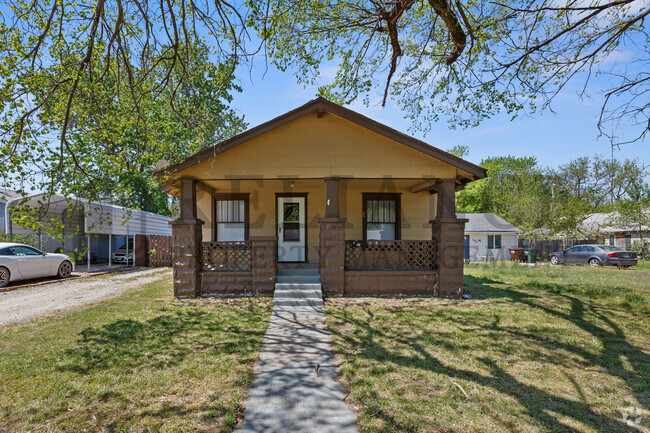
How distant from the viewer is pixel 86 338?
16.5ft

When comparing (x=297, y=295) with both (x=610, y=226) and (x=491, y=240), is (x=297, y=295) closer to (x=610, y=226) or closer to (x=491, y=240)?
(x=491, y=240)

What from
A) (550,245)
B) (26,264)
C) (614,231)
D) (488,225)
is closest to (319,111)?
(26,264)

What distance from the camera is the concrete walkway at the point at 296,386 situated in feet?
9.19

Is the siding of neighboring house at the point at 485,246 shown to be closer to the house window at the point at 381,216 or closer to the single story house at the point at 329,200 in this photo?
the house window at the point at 381,216

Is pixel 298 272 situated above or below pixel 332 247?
below

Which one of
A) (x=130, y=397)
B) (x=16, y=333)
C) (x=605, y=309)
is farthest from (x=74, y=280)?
(x=605, y=309)

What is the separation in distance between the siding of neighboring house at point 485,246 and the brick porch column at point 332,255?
1922cm

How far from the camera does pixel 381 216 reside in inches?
422

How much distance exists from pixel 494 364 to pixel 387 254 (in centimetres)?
471

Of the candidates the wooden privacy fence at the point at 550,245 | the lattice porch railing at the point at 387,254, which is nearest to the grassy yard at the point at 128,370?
the lattice porch railing at the point at 387,254

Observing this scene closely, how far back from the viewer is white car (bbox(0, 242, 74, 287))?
391 inches

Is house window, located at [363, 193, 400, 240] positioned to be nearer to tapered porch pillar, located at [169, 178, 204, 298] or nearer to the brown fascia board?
the brown fascia board

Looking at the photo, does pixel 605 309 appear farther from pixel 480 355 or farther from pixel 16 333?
pixel 16 333

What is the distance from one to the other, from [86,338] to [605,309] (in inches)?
396
